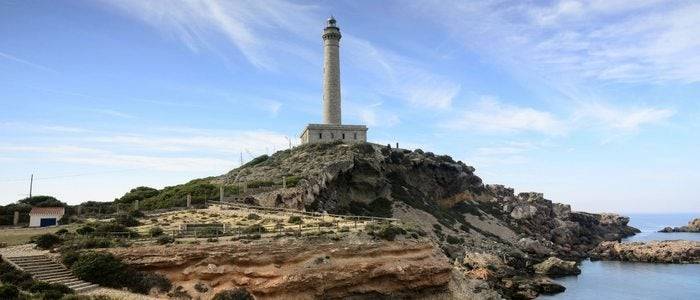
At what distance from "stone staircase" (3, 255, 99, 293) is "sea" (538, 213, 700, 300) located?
3788 centimetres

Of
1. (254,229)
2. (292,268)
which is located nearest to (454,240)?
(254,229)

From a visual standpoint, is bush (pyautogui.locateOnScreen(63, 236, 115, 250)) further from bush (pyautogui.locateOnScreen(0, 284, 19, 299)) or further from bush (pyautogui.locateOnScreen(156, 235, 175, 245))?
bush (pyautogui.locateOnScreen(0, 284, 19, 299))

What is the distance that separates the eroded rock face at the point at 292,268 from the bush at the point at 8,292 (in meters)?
6.92

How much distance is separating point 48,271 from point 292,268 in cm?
1233

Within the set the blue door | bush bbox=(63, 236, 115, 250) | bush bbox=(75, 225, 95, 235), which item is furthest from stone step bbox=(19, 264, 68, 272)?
the blue door

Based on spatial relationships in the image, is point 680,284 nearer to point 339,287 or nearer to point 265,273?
point 339,287

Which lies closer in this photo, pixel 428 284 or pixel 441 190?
pixel 428 284

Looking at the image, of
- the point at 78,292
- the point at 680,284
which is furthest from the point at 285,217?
the point at 680,284

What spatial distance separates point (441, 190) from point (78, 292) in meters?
73.4

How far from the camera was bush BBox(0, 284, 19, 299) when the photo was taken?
62.6ft

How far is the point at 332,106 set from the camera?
3204 inches

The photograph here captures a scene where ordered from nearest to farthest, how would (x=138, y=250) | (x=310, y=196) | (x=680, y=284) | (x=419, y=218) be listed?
(x=138, y=250), (x=680, y=284), (x=310, y=196), (x=419, y=218)

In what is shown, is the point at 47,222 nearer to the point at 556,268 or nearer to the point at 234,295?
the point at 234,295

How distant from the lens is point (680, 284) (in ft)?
172
